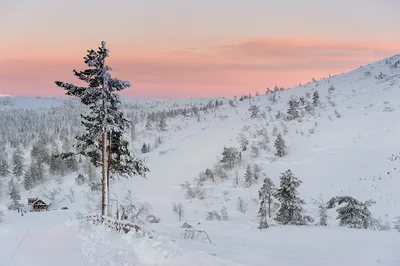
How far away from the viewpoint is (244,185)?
55125 millimetres

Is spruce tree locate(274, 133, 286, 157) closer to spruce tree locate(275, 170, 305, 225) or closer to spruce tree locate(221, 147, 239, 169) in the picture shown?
spruce tree locate(221, 147, 239, 169)

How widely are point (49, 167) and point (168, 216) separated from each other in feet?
207

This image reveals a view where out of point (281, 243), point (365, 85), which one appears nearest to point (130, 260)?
point (281, 243)

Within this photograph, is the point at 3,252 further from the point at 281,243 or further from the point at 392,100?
the point at 392,100

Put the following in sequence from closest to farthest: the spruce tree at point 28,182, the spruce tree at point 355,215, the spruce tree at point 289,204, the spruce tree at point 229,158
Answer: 1. the spruce tree at point 355,215
2. the spruce tree at point 289,204
3. the spruce tree at point 229,158
4. the spruce tree at point 28,182

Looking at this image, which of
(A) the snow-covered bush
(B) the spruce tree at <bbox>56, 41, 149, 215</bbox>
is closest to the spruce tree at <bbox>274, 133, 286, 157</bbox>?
(A) the snow-covered bush

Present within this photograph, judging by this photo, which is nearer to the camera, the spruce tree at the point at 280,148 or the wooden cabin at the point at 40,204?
the spruce tree at the point at 280,148

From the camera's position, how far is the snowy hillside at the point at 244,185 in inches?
636

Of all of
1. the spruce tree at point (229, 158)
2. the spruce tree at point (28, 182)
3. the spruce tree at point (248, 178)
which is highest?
the spruce tree at point (229, 158)

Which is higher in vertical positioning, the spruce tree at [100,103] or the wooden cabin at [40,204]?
the spruce tree at [100,103]

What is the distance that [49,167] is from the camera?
9994cm

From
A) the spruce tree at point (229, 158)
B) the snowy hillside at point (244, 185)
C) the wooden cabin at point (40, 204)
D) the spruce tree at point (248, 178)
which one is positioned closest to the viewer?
the snowy hillside at point (244, 185)

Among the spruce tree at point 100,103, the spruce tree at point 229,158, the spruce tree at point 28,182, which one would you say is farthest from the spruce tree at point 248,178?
the spruce tree at point 28,182

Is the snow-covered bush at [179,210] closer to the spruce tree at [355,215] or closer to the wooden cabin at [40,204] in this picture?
the spruce tree at [355,215]
